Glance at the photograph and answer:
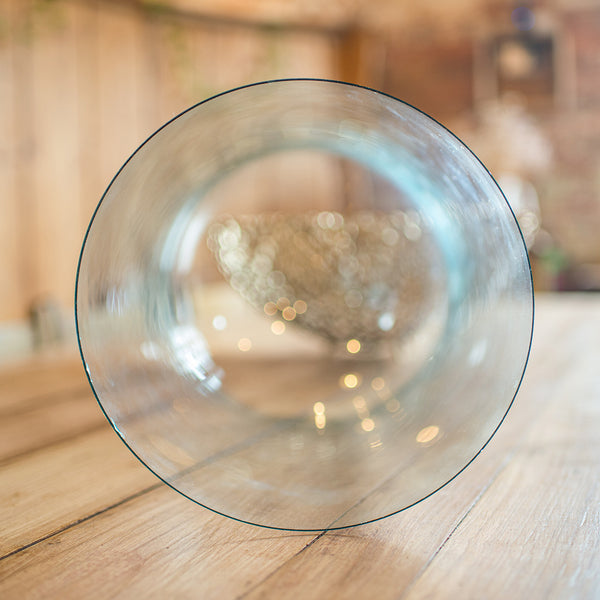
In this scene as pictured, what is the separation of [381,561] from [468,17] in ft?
11.3

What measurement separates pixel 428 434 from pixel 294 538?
0.16m

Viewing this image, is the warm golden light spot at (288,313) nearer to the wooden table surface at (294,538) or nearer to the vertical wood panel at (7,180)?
the wooden table surface at (294,538)

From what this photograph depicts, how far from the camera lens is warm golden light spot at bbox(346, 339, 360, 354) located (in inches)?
51.4

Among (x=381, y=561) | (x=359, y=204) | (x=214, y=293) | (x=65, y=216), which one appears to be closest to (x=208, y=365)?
(x=381, y=561)

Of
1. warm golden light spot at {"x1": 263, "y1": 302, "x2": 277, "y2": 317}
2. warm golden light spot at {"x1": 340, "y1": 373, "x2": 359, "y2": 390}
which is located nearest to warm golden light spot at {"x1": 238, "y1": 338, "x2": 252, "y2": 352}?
warm golden light spot at {"x1": 263, "y1": 302, "x2": 277, "y2": 317}

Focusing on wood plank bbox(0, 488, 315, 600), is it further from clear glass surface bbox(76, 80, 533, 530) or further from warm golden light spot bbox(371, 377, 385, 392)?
warm golden light spot bbox(371, 377, 385, 392)

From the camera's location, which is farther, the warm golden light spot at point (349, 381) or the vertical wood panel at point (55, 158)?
the vertical wood panel at point (55, 158)

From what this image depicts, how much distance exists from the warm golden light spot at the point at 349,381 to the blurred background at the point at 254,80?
0.59 m

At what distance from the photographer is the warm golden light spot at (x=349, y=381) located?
1147mm

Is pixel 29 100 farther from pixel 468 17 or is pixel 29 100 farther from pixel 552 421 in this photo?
pixel 468 17

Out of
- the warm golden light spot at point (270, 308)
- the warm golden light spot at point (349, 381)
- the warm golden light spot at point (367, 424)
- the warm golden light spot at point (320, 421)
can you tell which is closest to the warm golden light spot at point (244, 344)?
the warm golden light spot at point (270, 308)

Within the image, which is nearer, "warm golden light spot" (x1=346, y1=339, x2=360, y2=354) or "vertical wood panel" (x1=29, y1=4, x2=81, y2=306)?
"warm golden light spot" (x1=346, y1=339, x2=360, y2=354)

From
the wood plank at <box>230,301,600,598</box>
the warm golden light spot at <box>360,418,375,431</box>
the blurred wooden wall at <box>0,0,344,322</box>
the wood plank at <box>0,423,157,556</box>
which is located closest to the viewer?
the wood plank at <box>230,301,600,598</box>

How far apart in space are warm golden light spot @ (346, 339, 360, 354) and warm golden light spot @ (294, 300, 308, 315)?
0.11 m
